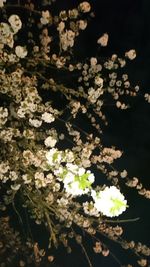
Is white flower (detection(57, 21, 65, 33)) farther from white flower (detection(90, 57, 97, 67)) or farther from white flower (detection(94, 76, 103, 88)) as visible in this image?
white flower (detection(94, 76, 103, 88))

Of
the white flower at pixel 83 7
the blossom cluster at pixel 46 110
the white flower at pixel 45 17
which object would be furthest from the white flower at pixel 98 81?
the white flower at pixel 45 17

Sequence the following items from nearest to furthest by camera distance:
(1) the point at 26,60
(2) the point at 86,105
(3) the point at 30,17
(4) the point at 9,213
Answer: (1) the point at 26,60 → (3) the point at 30,17 → (2) the point at 86,105 → (4) the point at 9,213

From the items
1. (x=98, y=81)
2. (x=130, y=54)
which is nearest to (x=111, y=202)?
(x=98, y=81)

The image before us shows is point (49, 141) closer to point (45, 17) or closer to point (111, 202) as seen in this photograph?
point (111, 202)

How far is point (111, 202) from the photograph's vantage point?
525cm

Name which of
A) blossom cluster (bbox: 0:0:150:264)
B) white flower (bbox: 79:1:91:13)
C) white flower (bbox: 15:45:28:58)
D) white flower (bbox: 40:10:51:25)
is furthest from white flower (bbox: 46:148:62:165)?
white flower (bbox: 79:1:91:13)

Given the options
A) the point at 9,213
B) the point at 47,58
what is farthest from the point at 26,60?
the point at 9,213

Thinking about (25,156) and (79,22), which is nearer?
(25,156)

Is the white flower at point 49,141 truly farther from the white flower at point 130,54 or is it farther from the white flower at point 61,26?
the white flower at point 130,54

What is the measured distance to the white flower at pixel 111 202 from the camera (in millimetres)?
5211

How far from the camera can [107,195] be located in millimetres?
5309

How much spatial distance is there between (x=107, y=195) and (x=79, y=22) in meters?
2.06

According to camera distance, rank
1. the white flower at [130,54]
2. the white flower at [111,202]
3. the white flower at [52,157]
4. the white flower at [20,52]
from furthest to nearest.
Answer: the white flower at [130,54], the white flower at [52,157], the white flower at [111,202], the white flower at [20,52]

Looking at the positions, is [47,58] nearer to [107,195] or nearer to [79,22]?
[79,22]
